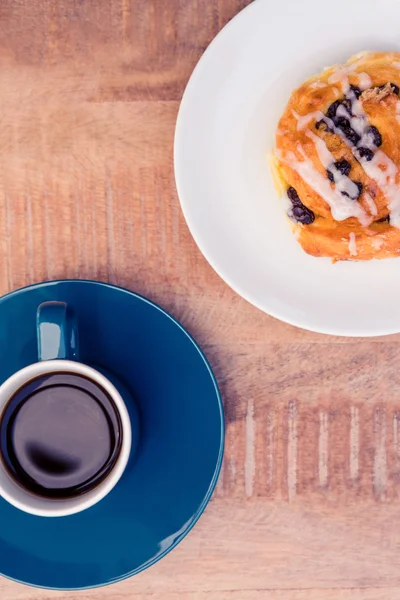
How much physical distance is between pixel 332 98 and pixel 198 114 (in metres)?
0.20

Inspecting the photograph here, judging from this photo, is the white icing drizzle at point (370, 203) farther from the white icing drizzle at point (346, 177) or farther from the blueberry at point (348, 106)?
the blueberry at point (348, 106)

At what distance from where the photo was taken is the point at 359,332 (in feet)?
3.21

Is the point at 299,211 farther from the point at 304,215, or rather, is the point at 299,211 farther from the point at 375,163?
the point at 375,163

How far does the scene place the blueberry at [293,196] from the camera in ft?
3.19

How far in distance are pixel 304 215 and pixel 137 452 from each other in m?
0.46

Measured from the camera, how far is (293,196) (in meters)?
0.98

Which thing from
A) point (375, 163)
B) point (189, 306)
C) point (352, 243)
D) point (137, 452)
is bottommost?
point (137, 452)

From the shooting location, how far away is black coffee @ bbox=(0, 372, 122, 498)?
936 mm

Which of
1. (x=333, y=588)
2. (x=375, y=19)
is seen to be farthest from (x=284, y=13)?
(x=333, y=588)

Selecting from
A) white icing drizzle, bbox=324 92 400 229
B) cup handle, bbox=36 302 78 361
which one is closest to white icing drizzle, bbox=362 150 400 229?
white icing drizzle, bbox=324 92 400 229

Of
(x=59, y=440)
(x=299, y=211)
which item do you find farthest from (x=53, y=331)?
(x=299, y=211)

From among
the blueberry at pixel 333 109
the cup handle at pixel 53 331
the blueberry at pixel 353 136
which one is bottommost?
the cup handle at pixel 53 331

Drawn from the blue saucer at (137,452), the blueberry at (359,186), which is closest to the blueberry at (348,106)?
the blueberry at (359,186)

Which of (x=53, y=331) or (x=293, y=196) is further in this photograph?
(x=293, y=196)
